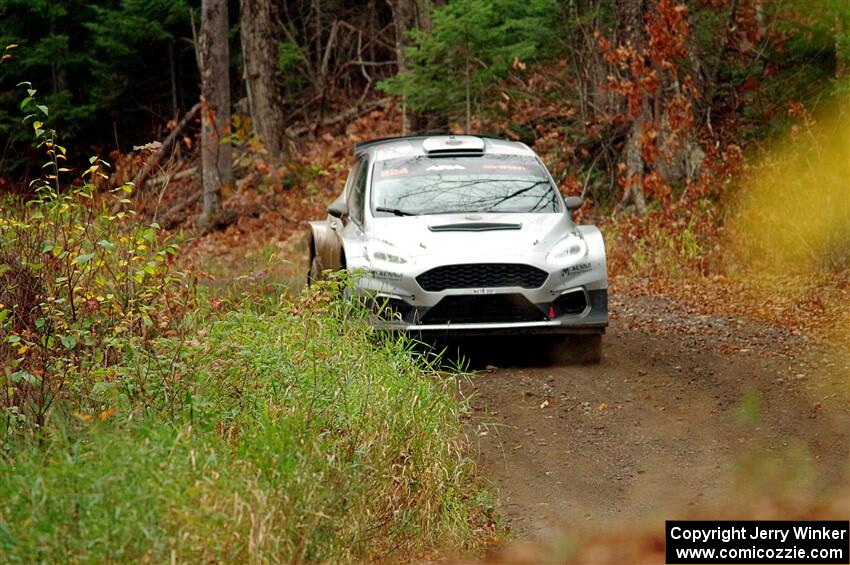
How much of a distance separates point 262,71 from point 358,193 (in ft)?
47.3

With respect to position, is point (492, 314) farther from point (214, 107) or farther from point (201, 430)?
point (214, 107)

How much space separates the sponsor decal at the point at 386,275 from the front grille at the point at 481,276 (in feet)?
0.58

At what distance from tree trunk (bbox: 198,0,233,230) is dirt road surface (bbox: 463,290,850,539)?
1376cm

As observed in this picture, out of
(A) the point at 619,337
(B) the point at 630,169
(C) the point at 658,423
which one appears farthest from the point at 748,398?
(B) the point at 630,169

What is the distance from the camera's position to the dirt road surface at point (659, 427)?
6.85 meters


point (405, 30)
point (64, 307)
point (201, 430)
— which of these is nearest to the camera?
point (201, 430)

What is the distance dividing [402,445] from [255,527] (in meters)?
1.82

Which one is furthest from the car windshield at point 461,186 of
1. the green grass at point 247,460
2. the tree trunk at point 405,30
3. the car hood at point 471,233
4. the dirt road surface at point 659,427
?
the tree trunk at point 405,30

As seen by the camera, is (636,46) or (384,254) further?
(636,46)

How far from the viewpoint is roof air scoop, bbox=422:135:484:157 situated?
11797 millimetres

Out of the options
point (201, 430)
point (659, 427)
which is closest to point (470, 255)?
point (659, 427)

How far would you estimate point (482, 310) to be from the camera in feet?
33.1

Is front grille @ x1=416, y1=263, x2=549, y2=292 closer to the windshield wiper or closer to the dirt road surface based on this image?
the dirt road surface

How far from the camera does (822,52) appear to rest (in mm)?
15930
